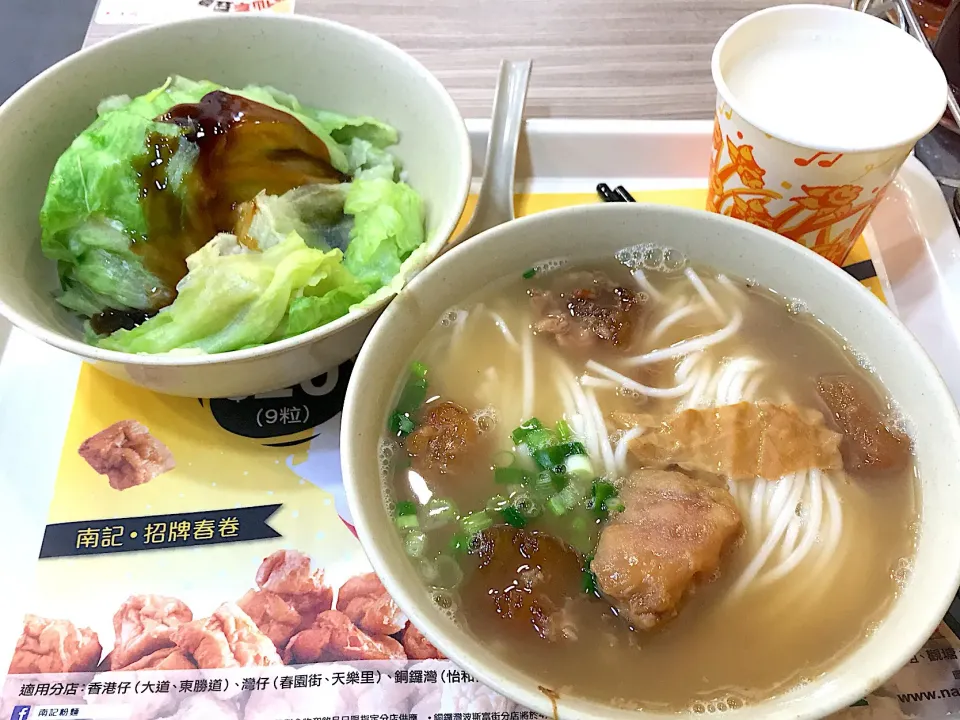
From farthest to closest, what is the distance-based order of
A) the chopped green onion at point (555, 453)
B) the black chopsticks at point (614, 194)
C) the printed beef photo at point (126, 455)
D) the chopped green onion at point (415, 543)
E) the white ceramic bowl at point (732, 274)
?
the black chopsticks at point (614, 194) < the printed beef photo at point (126, 455) < the chopped green onion at point (555, 453) < the chopped green onion at point (415, 543) < the white ceramic bowl at point (732, 274)

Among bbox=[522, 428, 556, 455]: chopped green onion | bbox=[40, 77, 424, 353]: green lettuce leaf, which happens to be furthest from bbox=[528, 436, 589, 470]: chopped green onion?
bbox=[40, 77, 424, 353]: green lettuce leaf

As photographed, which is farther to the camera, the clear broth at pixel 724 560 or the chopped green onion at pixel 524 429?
the chopped green onion at pixel 524 429

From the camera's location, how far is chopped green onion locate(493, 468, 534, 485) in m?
1.23

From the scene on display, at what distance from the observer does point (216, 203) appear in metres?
1.44

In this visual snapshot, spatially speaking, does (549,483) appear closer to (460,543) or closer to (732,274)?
(460,543)

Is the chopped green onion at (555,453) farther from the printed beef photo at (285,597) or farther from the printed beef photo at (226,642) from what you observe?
the printed beef photo at (226,642)

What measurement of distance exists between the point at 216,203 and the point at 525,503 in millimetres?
861

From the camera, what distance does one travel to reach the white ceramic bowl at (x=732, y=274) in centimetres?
93

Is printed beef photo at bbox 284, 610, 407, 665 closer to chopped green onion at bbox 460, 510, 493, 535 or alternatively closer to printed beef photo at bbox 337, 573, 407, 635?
printed beef photo at bbox 337, 573, 407, 635

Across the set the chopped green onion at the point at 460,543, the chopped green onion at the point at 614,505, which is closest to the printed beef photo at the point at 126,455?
the chopped green onion at the point at 460,543

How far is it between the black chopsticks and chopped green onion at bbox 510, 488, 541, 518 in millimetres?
819

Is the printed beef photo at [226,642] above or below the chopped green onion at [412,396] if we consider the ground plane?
below

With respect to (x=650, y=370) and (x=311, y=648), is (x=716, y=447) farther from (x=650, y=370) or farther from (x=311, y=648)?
(x=311, y=648)

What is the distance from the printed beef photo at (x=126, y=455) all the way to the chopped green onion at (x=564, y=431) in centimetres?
73
